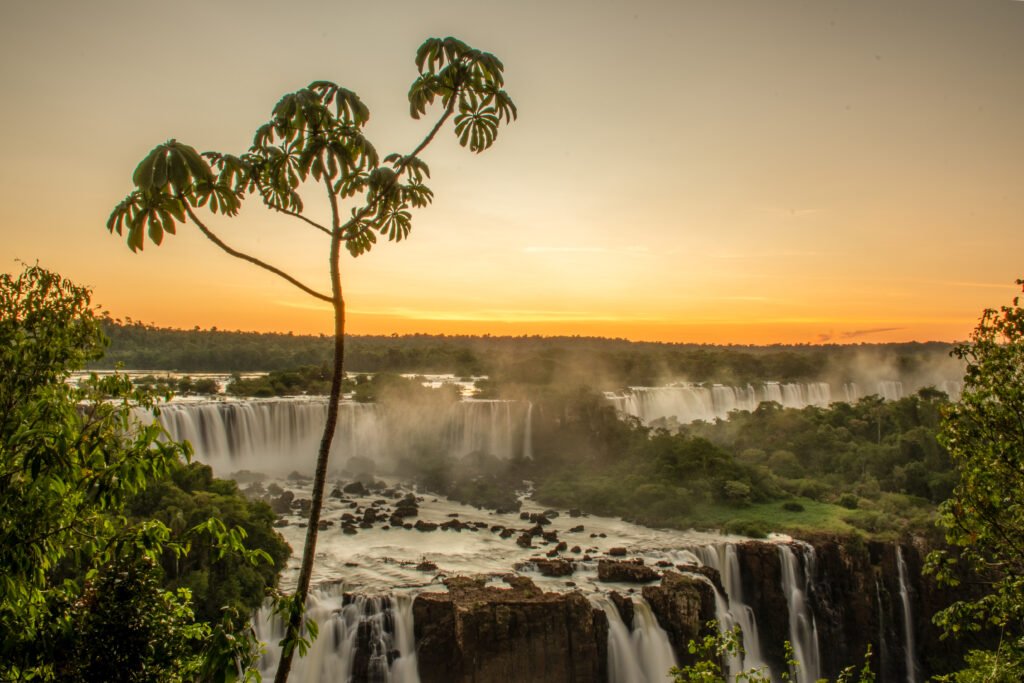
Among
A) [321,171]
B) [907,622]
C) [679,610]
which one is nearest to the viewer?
[321,171]

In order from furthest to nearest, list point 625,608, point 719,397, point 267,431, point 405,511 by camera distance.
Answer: point 719,397
point 267,431
point 405,511
point 625,608

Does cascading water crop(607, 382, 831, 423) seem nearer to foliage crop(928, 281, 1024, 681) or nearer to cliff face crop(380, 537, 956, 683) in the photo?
cliff face crop(380, 537, 956, 683)

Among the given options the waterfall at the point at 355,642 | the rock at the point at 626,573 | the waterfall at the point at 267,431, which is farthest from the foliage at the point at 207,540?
the waterfall at the point at 267,431

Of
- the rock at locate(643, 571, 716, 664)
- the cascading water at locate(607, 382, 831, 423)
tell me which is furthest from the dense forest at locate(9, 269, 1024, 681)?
the rock at locate(643, 571, 716, 664)

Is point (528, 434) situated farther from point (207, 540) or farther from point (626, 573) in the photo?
point (207, 540)

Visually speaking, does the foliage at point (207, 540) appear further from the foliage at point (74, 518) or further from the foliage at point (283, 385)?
the foliage at point (283, 385)

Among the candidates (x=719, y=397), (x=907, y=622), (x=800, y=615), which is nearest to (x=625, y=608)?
(x=800, y=615)
